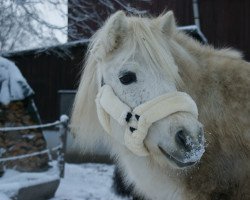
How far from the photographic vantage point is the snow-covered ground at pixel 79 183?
663cm

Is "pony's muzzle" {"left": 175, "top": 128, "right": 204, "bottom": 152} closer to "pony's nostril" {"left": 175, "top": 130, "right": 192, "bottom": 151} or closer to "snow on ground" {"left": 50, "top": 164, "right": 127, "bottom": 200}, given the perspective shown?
"pony's nostril" {"left": 175, "top": 130, "right": 192, "bottom": 151}

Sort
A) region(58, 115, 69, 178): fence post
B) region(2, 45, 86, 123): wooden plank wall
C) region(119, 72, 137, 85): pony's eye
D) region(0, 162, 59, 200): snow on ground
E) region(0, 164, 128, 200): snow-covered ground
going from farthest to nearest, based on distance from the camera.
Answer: region(2, 45, 86, 123): wooden plank wall
region(58, 115, 69, 178): fence post
region(0, 164, 128, 200): snow-covered ground
region(0, 162, 59, 200): snow on ground
region(119, 72, 137, 85): pony's eye

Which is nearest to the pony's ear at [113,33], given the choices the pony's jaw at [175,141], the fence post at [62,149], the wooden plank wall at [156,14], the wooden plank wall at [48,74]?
the pony's jaw at [175,141]

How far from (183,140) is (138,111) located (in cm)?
40

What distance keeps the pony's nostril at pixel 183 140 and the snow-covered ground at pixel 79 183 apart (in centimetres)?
369

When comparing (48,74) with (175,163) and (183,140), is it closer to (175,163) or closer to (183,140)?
(175,163)

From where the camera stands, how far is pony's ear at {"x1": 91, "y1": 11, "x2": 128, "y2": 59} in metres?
3.27

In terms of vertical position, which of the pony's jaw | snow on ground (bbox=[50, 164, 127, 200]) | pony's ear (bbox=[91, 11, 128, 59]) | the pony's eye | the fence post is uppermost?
pony's ear (bbox=[91, 11, 128, 59])

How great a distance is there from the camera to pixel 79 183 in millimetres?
8703

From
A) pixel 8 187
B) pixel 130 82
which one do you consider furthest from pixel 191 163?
pixel 8 187

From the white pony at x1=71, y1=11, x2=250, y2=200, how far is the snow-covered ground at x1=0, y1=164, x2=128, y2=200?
3.03 metres

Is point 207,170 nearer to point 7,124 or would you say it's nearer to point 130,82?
point 130,82

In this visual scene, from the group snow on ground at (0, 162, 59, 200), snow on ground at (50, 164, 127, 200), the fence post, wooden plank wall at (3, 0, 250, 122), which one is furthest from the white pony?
wooden plank wall at (3, 0, 250, 122)

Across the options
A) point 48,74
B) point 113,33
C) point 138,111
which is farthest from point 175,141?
point 48,74
